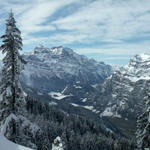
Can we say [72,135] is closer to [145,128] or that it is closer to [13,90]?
[145,128]

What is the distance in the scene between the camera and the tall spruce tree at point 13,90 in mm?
18812

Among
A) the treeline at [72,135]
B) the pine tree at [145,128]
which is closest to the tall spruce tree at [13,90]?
the pine tree at [145,128]

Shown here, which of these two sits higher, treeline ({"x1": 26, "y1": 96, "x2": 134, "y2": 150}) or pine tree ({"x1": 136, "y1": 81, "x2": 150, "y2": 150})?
pine tree ({"x1": 136, "y1": 81, "x2": 150, "y2": 150})

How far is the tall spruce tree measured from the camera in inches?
741

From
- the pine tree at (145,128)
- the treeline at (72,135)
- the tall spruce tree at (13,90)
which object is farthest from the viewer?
the treeline at (72,135)

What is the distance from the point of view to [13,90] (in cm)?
1923

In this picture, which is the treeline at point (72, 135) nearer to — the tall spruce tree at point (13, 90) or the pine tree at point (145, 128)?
the pine tree at point (145, 128)

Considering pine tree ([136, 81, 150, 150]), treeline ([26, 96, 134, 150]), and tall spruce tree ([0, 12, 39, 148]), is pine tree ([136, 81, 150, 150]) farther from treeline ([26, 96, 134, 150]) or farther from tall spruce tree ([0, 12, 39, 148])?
treeline ([26, 96, 134, 150])

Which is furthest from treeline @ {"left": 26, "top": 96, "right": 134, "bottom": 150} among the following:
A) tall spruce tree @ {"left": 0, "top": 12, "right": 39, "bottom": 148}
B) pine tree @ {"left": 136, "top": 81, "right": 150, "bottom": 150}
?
tall spruce tree @ {"left": 0, "top": 12, "right": 39, "bottom": 148}

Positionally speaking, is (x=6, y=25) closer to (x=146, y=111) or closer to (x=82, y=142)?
(x=146, y=111)

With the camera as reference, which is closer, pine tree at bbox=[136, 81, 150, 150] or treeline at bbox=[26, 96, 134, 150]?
pine tree at bbox=[136, 81, 150, 150]

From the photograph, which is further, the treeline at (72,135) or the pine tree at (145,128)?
the treeline at (72,135)

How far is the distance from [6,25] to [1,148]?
12.5 m

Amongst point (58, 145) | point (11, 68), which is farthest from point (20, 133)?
point (58, 145)
